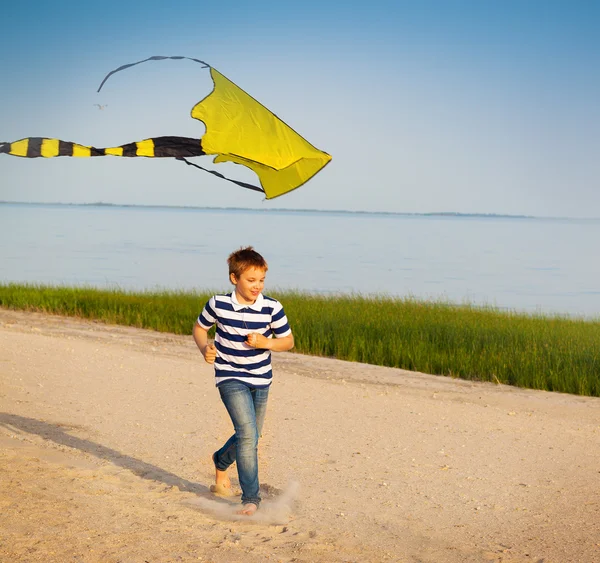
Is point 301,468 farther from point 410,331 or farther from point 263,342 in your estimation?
point 410,331

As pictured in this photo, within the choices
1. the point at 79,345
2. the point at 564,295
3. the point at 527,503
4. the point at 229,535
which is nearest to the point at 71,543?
→ the point at 229,535

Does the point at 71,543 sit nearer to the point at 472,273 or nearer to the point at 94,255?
the point at 472,273

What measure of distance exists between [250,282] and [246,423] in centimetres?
88

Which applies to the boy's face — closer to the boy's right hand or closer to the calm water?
the boy's right hand

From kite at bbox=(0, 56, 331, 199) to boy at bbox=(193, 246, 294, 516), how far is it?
0.52m

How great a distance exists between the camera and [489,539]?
5.36m

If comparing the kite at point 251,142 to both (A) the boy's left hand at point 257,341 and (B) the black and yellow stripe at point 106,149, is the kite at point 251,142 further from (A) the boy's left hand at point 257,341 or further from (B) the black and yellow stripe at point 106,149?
(A) the boy's left hand at point 257,341

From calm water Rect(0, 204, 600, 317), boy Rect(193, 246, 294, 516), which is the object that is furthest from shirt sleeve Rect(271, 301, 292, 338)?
calm water Rect(0, 204, 600, 317)

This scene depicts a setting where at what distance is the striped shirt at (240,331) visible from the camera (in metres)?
5.29

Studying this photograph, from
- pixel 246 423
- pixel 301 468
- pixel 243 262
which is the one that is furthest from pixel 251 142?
pixel 301 468

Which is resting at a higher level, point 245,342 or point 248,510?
point 245,342

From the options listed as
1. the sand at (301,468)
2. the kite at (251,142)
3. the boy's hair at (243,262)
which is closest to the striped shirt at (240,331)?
the boy's hair at (243,262)

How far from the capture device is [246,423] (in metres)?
5.39

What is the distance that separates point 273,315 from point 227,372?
443mm
